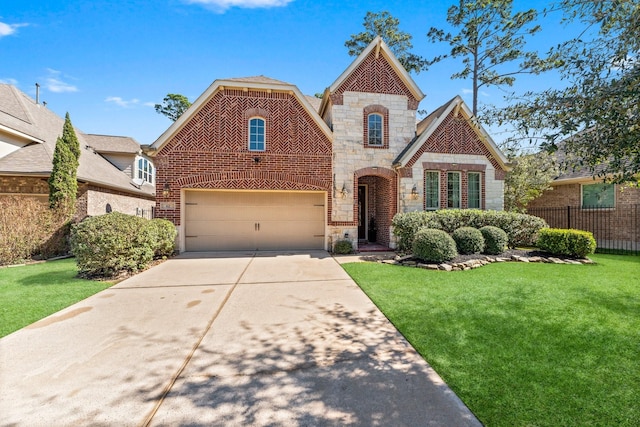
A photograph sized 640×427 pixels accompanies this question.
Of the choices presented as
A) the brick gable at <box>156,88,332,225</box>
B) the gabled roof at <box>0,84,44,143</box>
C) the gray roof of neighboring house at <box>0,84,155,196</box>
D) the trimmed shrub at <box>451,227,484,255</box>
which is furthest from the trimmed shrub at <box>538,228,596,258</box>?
the gabled roof at <box>0,84,44,143</box>

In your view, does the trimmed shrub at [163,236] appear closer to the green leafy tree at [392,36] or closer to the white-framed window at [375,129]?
the white-framed window at [375,129]

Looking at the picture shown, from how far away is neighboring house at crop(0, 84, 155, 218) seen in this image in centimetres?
1113

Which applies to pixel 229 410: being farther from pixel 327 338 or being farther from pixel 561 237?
pixel 561 237

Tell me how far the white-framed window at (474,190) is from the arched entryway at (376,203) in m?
3.29

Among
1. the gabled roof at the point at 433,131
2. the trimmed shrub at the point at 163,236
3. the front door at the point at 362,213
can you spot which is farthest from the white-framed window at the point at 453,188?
the trimmed shrub at the point at 163,236

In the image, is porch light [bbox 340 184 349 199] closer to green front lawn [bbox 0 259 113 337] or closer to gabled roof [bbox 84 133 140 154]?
green front lawn [bbox 0 259 113 337]

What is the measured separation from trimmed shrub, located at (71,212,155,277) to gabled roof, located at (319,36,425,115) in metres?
8.96

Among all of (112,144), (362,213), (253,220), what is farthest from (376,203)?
(112,144)

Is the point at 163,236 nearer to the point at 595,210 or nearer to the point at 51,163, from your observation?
the point at 51,163

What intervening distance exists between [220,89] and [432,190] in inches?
379

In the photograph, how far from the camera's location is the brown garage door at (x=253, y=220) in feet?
37.2

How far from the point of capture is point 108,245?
7059mm

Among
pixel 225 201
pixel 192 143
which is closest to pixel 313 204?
pixel 225 201

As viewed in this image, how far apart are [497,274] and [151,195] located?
18.9 m
